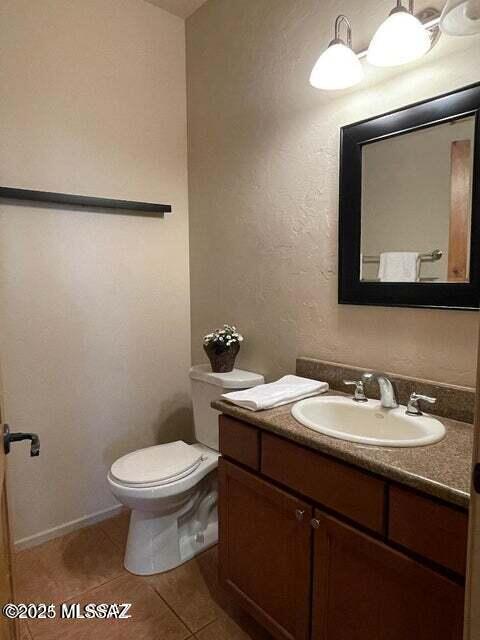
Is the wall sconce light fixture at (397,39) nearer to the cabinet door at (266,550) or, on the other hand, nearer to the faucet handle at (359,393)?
the faucet handle at (359,393)

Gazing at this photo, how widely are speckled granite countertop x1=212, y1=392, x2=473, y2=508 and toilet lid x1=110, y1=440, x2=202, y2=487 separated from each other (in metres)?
0.64

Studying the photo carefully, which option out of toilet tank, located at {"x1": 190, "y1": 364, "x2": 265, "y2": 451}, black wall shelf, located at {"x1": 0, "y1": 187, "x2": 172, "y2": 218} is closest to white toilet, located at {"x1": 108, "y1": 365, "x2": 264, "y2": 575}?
toilet tank, located at {"x1": 190, "y1": 364, "x2": 265, "y2": 451}

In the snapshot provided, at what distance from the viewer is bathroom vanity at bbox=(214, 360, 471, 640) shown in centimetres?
91

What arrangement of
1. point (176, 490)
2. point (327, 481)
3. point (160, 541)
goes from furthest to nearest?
1. point (160, 541)
2. point (176, 490)
3. point (327, 481)

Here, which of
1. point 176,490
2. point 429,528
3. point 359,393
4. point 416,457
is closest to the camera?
point 429,528

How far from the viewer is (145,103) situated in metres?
2.21

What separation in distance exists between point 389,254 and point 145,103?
160 centimetres

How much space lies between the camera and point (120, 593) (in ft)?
5.53

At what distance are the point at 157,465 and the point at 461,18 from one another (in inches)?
74.0

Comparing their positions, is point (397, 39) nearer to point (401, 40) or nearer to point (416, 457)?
point (401, 40)

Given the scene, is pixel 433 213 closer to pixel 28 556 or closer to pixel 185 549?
pixel 185 549

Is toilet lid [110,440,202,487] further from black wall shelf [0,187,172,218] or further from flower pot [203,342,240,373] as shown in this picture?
black wall shelf [0,187,172,218]

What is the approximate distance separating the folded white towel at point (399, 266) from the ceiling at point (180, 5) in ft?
5.86

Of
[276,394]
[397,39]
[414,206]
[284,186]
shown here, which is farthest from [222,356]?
[397,39]
